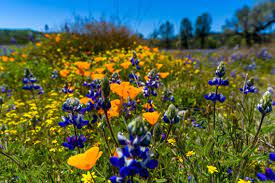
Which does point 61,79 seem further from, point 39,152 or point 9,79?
point 39,152

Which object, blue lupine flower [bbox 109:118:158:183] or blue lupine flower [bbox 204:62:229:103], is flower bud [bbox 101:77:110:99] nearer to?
blue lupine flower [bbox 109:118:158:183]

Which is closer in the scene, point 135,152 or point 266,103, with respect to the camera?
point 135,152

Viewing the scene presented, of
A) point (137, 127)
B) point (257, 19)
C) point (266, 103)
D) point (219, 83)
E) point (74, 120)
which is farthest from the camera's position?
point (257, 19)

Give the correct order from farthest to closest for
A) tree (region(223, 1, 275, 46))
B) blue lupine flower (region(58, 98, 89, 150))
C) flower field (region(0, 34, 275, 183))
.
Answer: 1. tree (region(223, 1, 275, 46))
2. blue lupine flower (region(58, 98, 89, 150))
3. flower field (region(0, 34, 275, 183))

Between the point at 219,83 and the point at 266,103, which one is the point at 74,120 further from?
the point at 219,83

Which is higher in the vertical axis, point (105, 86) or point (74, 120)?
point (105, 86)

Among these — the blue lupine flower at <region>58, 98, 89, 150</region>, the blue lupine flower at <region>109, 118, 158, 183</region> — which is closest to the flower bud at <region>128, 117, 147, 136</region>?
the blue lupine flower at <region>109, 118, 158, 183</region>

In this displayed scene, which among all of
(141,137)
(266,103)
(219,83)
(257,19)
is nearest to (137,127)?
(141,137)

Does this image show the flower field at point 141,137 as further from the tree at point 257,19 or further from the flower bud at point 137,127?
the tree at point 257,19

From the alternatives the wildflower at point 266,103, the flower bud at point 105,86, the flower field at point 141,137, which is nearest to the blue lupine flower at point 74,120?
the flower field at point 141,137

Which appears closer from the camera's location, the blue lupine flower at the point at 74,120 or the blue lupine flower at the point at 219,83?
the blue lupine flower at the point at 74,120

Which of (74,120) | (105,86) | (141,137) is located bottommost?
(74,120)

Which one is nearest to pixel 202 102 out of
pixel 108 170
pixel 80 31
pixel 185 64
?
pixel 185 64

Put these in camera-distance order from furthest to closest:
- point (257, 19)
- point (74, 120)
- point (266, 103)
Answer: point (257, 19) < point (74, 120) < point (266, 103)
